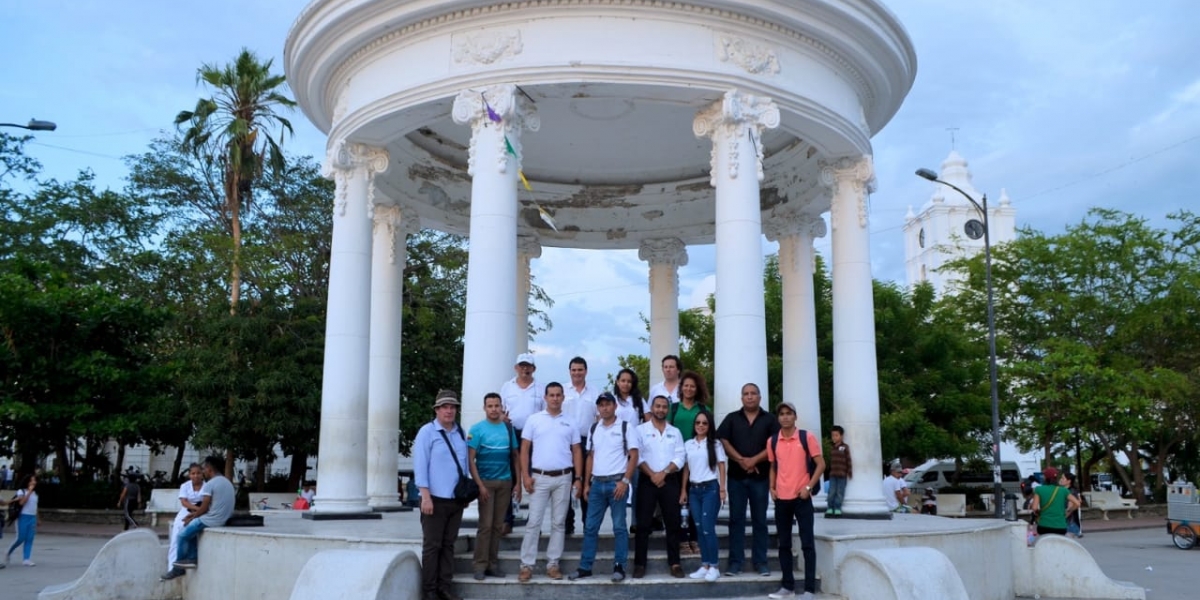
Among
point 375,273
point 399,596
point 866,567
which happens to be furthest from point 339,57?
point 866,567

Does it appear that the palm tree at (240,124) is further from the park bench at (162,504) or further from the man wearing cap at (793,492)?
the man wearing cap at (793,492)

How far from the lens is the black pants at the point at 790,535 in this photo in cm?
1172

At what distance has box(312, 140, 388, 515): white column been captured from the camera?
1773cm

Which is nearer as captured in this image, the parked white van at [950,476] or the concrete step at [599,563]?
the concrete step at [599,563]

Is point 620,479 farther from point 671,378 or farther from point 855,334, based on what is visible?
point 855,334

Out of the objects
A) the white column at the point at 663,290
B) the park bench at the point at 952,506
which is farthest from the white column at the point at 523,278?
the park bench at the point at 952,506

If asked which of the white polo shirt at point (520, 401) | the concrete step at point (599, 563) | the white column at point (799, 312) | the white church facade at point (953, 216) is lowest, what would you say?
the concrete step at point (599, 563)

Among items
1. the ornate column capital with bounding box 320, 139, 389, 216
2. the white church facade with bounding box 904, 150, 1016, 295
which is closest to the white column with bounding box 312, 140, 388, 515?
the ornate column capital with bounding box 320, 139, 389, 216

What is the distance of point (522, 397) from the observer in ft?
44.5

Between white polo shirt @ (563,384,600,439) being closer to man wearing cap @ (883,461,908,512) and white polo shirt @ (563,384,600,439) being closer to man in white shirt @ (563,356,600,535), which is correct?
man in white shirt @ (563,356,600,535)

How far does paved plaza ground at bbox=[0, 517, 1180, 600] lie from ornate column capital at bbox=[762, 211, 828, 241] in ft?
31.1

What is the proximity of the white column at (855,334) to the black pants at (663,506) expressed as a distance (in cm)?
690

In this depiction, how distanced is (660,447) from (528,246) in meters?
14.7

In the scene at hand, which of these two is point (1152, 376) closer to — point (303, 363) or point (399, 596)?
point (303, 363)
